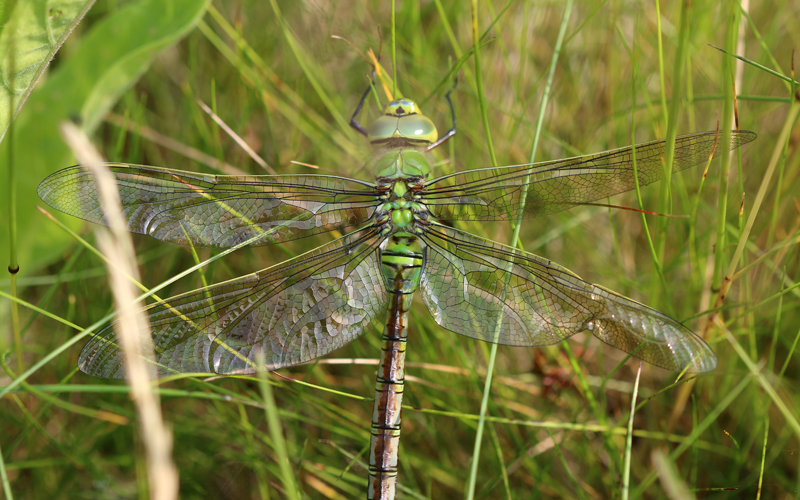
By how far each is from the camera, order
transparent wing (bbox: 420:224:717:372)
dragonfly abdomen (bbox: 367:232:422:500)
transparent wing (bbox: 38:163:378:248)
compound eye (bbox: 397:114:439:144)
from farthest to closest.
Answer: compound eye (bbox: 397:114:439:144), dragonfly abdomen (bbox: 367:232:422:500), transparent wing (bbox: 38:163:378:248), transparent wing (bbox: 420:224:717:372)

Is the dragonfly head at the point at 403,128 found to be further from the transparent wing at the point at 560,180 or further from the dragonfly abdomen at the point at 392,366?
the dragonfly abdomen at the point at 392,366

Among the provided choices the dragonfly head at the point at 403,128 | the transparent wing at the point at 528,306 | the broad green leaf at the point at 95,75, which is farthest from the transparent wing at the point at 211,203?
the transparent wing at the point at 528,306

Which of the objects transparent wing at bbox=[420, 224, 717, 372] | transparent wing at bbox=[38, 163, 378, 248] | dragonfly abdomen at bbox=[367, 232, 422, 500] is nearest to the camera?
transparent wing at bbox=[420, 224, 717, 372]

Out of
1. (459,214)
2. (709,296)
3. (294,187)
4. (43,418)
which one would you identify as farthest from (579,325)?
(43,418)

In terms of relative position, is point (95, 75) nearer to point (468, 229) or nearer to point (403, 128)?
point (403, 128)

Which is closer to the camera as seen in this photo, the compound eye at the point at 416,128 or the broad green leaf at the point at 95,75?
the broad green leaf at the point at 95,75

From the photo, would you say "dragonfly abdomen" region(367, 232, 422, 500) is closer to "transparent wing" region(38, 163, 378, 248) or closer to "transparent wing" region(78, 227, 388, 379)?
"transparent wing" region(78, 227, 388, 379)

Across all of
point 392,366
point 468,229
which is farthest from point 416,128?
point 392,366

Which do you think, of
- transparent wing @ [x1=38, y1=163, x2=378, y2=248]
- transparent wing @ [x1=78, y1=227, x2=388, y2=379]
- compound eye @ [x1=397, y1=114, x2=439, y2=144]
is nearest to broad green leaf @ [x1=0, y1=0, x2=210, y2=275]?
transparent wing @ [x1=38, y1=163, x2=378, y2=248]
